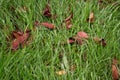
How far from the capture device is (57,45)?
254 cm

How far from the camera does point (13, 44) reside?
255 cm

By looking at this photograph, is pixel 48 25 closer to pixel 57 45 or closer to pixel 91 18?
pixel 57 45

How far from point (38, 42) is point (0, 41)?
34 cm

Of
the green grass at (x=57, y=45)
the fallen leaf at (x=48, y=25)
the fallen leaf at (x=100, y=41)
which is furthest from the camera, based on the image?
the fallen leaf at (x=48, y=25)

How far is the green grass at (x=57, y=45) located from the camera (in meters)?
2.27

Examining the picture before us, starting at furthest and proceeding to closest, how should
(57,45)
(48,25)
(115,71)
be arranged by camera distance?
(48,25) < (57,45) < (115,71)

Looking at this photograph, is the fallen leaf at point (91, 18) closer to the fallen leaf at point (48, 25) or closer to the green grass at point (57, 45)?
the green grass at point (57, 45)

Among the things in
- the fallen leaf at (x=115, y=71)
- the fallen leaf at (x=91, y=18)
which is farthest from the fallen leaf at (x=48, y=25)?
the fallen leaf at (x=115, y=71)

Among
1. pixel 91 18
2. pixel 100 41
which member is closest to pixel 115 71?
pixel 100 41

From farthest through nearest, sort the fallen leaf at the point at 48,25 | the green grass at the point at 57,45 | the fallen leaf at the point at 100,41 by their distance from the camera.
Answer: the fallen leaf at the point at 48,25
the fallen leaf at the point at 100,41
the green grass at the point at 57,45

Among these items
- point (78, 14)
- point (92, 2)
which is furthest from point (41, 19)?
point (92, 2)

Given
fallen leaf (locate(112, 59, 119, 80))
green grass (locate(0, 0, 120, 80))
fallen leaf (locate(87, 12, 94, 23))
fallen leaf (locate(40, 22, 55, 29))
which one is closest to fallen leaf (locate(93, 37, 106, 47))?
green grass (locate(0, 0, 120, 80))

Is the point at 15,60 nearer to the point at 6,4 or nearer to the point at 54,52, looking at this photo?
the point at 54,52

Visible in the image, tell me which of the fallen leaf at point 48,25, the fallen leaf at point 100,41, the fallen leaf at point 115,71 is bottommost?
the fallen leaf at point 115,71
